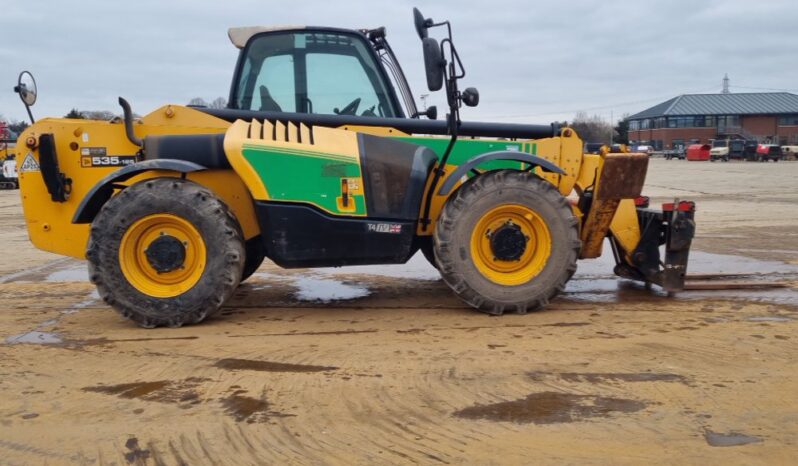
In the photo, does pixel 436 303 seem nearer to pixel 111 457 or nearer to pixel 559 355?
pixel 559 355

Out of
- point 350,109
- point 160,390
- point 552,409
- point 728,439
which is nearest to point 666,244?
point 350,109

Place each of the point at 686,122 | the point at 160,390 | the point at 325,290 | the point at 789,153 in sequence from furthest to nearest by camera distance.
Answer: the point at 686,122
the point at 789,153
the point at 325,290
the point at 160,390

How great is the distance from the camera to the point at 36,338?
5.39 meters

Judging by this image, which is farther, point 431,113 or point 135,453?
point 431,113

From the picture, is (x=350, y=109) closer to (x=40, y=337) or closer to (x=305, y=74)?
(x=305, y=74)

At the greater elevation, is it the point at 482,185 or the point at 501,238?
the point at 482,185

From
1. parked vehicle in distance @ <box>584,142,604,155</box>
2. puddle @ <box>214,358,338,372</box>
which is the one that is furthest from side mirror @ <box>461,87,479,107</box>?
puddle @ <box>214,358,338,372</box>

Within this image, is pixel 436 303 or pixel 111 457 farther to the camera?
pixel 436 303

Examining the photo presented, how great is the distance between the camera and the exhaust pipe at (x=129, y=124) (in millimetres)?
5683

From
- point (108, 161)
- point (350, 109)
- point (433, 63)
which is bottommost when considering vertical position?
point (108, 161)

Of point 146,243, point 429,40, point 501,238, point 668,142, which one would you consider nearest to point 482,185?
point 501,238

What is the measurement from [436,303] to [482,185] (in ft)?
4.08

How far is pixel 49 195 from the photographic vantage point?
5.90 m

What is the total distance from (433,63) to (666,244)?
2537 mm
